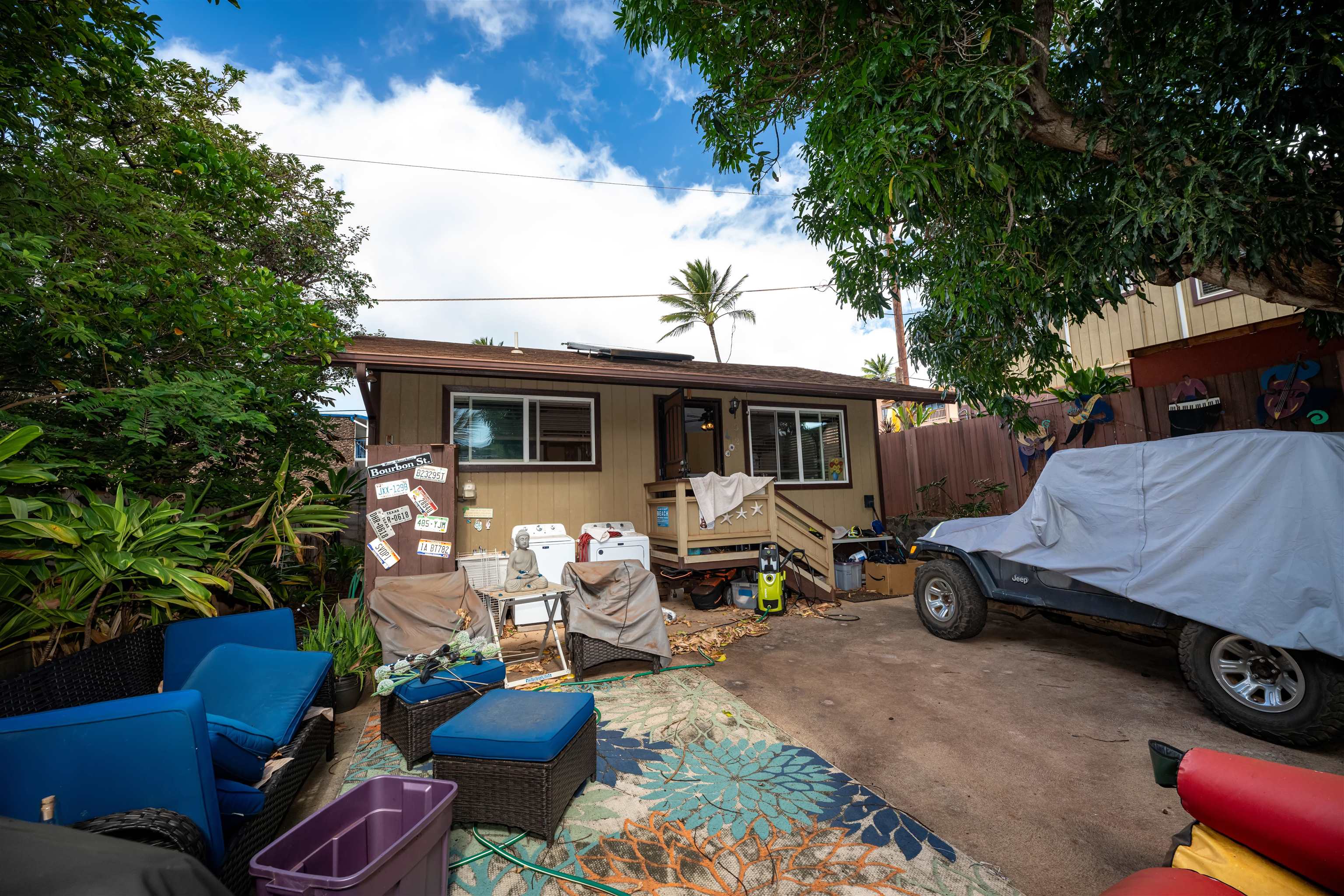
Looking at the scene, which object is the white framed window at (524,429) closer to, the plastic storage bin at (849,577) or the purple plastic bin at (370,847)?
the plastic storage bin at (849,577)

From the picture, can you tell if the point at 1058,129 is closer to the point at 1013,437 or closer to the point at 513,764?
the point at 513,764

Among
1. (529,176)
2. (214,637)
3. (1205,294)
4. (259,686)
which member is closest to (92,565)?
(214,637)

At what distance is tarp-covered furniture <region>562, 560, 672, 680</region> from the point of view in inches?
182

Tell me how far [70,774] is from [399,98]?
35.8 feet

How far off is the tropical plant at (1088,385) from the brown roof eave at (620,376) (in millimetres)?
1772

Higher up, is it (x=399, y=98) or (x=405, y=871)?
(x=399, y=98)

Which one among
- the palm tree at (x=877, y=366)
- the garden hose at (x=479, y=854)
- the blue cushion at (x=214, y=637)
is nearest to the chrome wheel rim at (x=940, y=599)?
the garden hose at (x=479, y=854)

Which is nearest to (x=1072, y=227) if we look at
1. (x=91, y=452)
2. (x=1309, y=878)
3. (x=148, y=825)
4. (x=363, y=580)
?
(x=1309, y=878)

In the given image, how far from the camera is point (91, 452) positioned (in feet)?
10.9

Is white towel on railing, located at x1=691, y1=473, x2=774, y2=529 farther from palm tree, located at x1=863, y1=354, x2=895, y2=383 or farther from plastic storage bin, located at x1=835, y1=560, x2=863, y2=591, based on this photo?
palm tree, located at x1=863, y1=354, x2=895, y2=383

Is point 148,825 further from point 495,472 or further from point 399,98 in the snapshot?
point 399,98

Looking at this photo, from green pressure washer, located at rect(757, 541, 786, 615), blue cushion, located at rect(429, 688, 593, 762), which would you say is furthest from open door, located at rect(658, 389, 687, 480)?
blue cushion, located at rect(429, 688, 593, 762)

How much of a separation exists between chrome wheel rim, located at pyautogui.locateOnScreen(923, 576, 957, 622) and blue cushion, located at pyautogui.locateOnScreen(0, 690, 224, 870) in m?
5.74

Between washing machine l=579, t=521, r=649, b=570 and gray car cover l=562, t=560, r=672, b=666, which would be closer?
gray car cover l=562, t=560, r=672, b=666
